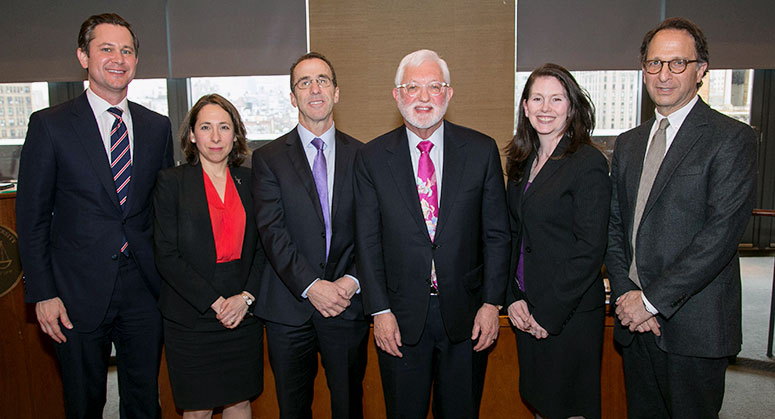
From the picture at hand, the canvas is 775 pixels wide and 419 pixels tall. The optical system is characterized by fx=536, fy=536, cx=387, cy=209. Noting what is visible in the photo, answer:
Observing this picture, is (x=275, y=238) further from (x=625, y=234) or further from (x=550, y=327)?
(x=625, y=234)

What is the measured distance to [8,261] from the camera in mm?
2900

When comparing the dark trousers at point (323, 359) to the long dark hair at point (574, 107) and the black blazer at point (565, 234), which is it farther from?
the long dark hair at point (574, 107)

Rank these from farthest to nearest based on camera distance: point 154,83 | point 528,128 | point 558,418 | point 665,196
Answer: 1. point 154,83
2. point 528,128
3. point 558,418
4. point 665,196

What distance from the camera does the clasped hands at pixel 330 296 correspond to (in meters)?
2.31

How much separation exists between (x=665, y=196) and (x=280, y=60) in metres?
4.33

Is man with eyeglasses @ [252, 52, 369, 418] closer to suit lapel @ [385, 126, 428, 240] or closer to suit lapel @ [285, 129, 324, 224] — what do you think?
suit lapel @ [285, 129, 324, 224]

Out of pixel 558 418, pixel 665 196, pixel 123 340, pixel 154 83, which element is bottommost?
pixel 558 418

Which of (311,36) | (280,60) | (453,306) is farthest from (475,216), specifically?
(280,60)

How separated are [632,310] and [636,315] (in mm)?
24

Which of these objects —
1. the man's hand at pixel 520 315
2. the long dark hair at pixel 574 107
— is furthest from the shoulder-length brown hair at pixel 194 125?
the man's hand at pixel 520 315

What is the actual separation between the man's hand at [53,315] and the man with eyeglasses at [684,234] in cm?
240

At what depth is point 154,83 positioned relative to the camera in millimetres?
5949

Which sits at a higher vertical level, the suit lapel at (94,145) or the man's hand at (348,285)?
the suit lapel at (94,145)

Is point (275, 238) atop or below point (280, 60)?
below
